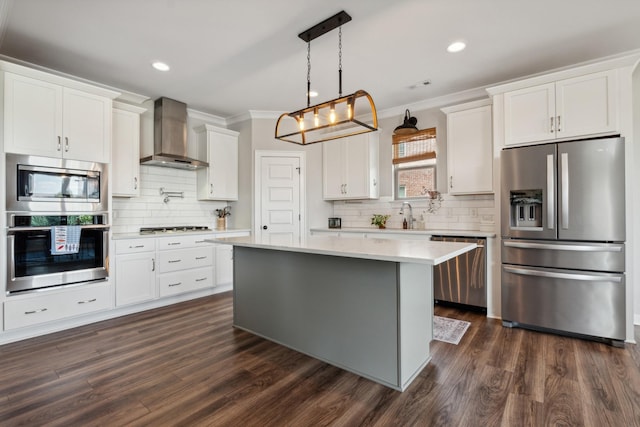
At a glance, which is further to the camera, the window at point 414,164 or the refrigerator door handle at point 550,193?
the window at point 414,164

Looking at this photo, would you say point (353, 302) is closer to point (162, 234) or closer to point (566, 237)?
point (566, 237)

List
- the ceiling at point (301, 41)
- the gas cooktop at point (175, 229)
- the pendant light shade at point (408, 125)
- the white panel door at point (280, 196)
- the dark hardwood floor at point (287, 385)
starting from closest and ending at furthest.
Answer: the dark hardwood floor at point (287, 385)
the ceiling at point (301, 41)
the gas cooktop at point (175, 229)
the pendant light shade at point (408, 125)
the white panel door at point (280, 196)

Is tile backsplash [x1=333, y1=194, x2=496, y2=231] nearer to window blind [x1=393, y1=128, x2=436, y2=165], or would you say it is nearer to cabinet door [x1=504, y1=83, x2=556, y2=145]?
window blind [x1=393, y1=128, x2=436, y2=165]

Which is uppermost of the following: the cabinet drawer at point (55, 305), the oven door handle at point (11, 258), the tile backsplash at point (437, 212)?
the tile backsplash at point (437, 212)

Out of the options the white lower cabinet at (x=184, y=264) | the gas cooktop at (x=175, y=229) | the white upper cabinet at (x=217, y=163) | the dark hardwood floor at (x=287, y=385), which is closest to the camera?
the dark hardwood floor at (x=287, y=385)

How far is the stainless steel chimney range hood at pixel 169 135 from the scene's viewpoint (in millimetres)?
4168

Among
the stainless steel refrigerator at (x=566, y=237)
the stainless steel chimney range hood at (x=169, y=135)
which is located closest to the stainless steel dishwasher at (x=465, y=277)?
the stainless steel refrigerator at (x=566, y=237)

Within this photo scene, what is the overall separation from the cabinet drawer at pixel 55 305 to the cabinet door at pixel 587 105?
193 inches

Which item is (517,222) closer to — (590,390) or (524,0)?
(590,390)

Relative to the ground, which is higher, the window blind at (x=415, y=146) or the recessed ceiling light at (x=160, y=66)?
the recessed ceiling light at (x=160, y=66)

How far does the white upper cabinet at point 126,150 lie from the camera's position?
3732 millimetres

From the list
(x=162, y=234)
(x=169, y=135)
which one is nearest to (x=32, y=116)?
(x=169, y=135)

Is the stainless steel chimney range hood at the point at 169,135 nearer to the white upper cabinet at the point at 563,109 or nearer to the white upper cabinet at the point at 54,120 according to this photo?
the white upper cabinet at the point at 54,120

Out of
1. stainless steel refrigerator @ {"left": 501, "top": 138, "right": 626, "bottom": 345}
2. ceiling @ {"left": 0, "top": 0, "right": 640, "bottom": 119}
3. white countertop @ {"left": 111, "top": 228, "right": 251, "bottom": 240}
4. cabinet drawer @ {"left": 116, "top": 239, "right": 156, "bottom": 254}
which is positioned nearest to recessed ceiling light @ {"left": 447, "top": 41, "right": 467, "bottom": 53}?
ceiling @ {"left": 0, "top": 0, "right": 640, "bottom": 119}
